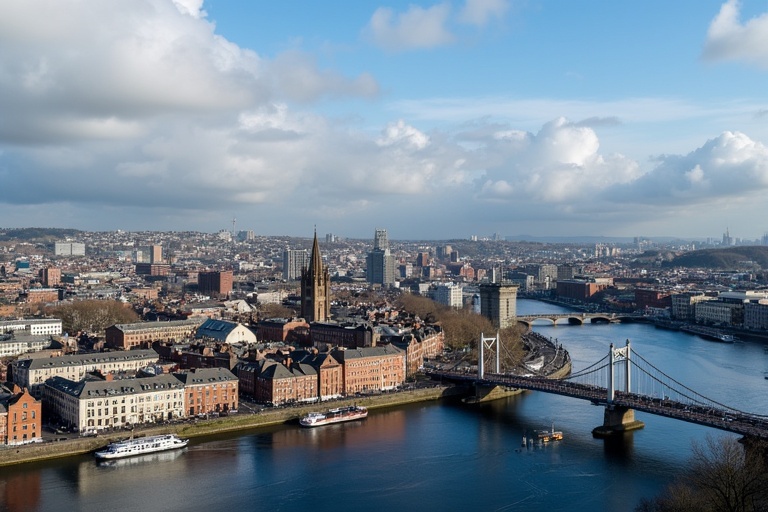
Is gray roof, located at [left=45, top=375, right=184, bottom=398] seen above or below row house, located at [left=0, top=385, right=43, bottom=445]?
above

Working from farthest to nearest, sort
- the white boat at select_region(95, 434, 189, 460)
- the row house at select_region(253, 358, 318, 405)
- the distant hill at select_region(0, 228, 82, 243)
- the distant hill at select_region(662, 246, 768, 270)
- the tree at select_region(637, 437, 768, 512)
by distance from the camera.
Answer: the distant hill at select_region(0, 228, 82, 243)
the distant hill at select_region(662, 246, 768, 270)
the row house at select_region(253, 358, 318, 405)
the white boat at select_region(95, 434, 189, 460)
the tree at select_region(637, 437, 768, 512)

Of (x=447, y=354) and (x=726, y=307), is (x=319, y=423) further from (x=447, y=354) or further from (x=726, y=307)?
(x=726, y=307)

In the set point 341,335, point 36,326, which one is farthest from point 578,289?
point 36,326

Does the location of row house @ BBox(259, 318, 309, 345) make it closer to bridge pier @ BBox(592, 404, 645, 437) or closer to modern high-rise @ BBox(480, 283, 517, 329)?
modern high-rise @ BBox(480, 283, 517, 329)

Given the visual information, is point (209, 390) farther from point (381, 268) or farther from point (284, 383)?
point (381, 268)

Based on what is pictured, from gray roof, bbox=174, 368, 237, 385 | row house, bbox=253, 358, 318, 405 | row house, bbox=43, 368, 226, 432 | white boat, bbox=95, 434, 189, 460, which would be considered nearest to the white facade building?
row house, bbox=253, 358, 318, 405

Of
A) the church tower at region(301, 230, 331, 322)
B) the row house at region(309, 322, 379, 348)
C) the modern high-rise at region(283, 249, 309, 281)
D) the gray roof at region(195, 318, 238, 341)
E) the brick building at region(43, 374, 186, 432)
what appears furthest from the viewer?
the modern high-rise at region(283, 249, 309, 281)
